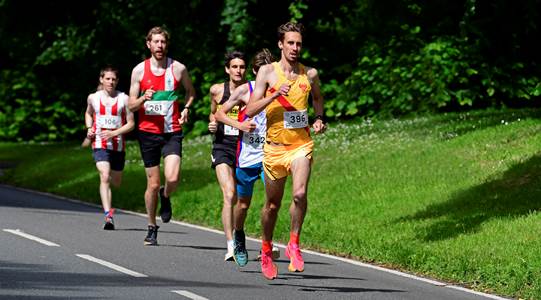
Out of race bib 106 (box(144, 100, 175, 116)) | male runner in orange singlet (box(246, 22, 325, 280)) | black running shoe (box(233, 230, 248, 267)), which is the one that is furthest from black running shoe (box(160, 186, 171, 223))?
male runner in orange singlet (box(246, 22, 325, 280))

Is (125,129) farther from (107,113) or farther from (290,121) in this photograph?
(290,121)

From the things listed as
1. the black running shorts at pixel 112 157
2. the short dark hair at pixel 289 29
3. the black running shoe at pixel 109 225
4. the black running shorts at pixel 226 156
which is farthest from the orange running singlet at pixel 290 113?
the black running shorts at pixel 112 157

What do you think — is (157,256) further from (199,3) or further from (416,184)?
(199,3)

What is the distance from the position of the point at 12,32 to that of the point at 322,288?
26.1m

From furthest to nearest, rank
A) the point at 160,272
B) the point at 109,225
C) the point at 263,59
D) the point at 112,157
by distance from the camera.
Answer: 1. the point at 112,157
2. the point at 109,225
3. the point at 263,59
4. the point at 160,272

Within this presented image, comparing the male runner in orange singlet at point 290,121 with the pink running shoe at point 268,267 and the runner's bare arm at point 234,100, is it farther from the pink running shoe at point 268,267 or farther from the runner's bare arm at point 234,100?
the runner's bare arm at point 234,100

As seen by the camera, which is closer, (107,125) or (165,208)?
(165,208)

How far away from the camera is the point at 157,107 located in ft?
47.3

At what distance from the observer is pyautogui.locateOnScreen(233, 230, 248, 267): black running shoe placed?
40.7 ft

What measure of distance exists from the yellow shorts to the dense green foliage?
397 inches

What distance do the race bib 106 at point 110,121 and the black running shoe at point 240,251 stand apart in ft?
15.4

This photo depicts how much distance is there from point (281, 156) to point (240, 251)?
4.26 ft

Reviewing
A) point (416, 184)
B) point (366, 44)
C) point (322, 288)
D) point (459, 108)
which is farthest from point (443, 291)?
point (366, 44)

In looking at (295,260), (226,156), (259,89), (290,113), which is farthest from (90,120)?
(295,260)
